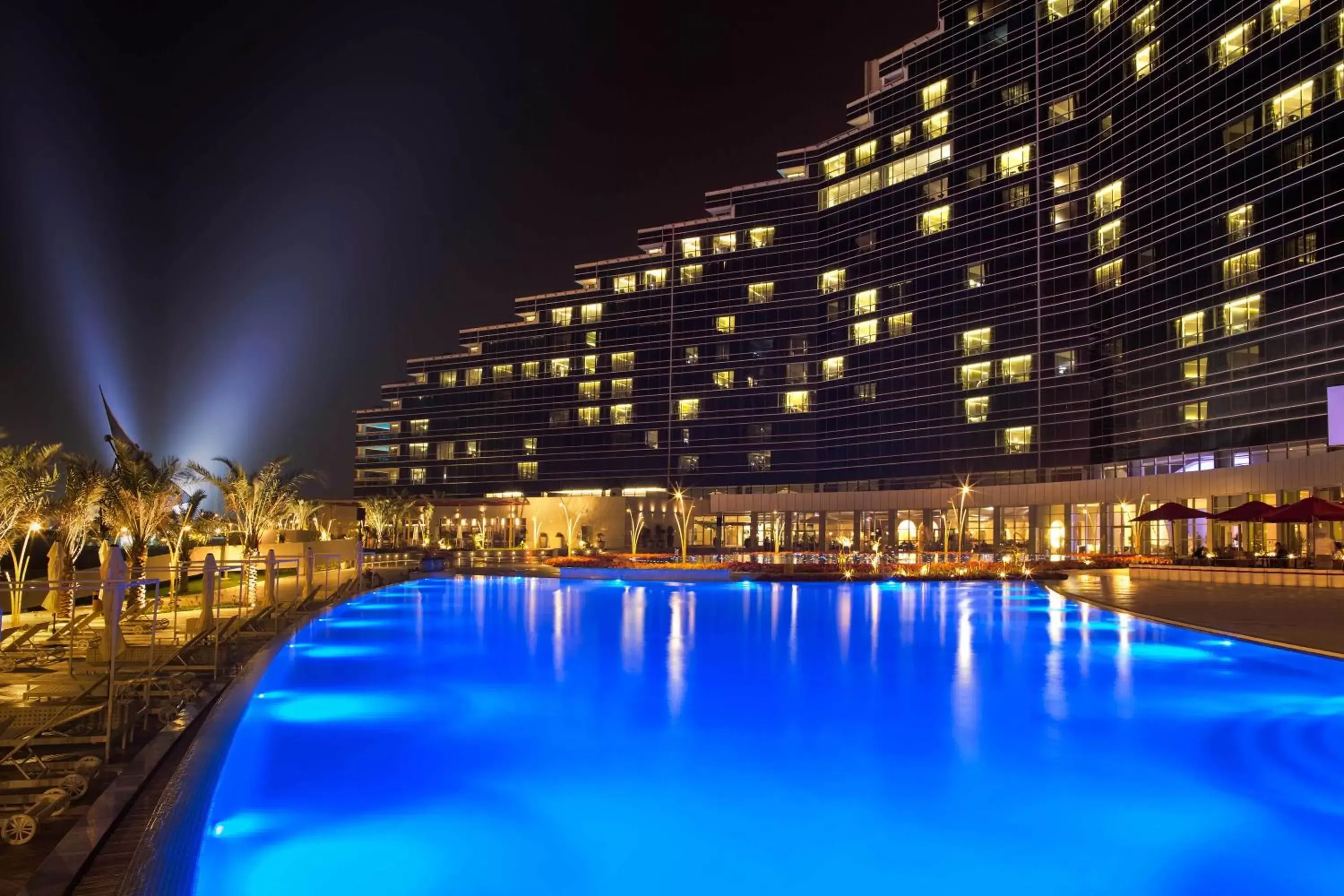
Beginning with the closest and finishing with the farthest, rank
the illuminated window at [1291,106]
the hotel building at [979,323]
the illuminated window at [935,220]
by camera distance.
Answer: the illuminated window at [1291,106]
the hotel building at [979,323]
the illuminated window at [935,220]

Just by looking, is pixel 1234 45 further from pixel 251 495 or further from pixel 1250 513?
pixel 251 495

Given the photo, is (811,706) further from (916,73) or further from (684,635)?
(916,73)

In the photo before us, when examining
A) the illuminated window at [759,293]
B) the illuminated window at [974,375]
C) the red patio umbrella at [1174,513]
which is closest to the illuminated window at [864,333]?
the illuminated window at [974,375]

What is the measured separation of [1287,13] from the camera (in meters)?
52.9

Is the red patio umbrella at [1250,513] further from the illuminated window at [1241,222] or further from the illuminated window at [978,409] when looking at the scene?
the illuminated window at [978,409]

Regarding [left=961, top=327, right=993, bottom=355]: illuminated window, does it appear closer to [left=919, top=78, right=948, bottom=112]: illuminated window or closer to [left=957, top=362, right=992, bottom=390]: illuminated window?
[left=957, top=362, right=992, bottom=390]: illuminated window

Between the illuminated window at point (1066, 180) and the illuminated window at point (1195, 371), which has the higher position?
the illuminated window at point (1066, 180)

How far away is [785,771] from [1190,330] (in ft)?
187

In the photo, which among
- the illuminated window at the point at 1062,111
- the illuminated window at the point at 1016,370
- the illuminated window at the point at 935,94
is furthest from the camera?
the illuminated window at the point at 935,94

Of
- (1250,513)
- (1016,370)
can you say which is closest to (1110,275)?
(1016,370)

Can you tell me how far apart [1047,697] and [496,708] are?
28.5ft

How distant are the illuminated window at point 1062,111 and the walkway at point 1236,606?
42.5 m

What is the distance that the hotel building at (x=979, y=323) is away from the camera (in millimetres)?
53688

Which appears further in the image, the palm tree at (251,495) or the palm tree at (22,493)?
the palm tree at (251,495)
